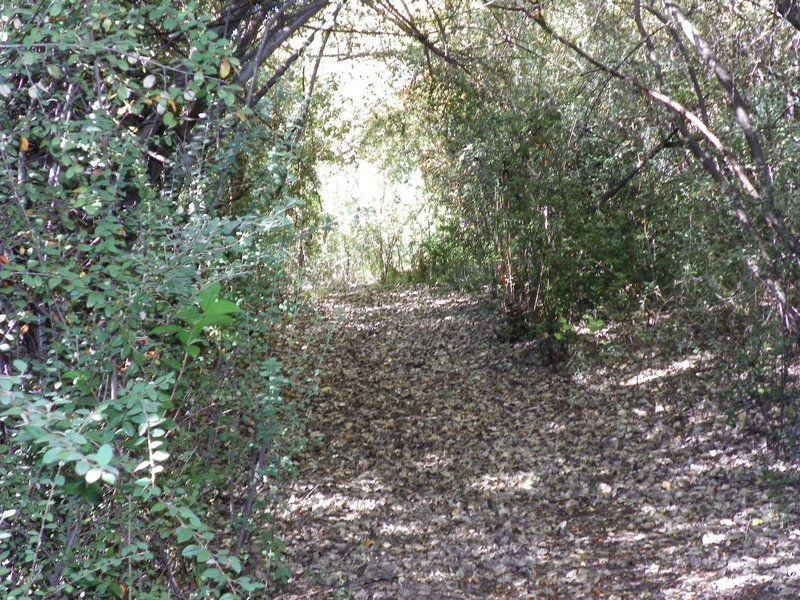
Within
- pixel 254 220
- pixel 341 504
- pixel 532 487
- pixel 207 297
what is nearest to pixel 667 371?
pixel 532 487

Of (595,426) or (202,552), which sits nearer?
(202,552)

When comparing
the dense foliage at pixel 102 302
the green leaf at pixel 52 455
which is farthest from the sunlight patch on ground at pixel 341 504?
the green leaf at pixel 52 455

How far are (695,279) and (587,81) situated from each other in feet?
6.90

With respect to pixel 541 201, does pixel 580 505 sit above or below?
below

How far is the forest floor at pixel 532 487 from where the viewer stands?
4520 mm

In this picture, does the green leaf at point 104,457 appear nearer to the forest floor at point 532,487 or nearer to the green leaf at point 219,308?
the green leaf at point 219,308

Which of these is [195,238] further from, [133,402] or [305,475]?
[305,475]

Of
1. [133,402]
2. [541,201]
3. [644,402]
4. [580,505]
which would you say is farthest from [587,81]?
[133,402]

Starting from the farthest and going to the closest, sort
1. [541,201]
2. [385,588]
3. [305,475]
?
[541,201] < [305,475] < [385,588]

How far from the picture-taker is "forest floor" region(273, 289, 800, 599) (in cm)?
452

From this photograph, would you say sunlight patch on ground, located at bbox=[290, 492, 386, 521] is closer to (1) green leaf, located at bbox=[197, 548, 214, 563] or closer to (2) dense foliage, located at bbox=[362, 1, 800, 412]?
(2) dense foliage, located at bbox=[362, 1, 800, 412]

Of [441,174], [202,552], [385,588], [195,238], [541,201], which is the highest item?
[441,174]

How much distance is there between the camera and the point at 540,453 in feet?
21.3

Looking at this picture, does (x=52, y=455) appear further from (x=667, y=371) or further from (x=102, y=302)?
(x=667, y=371)
